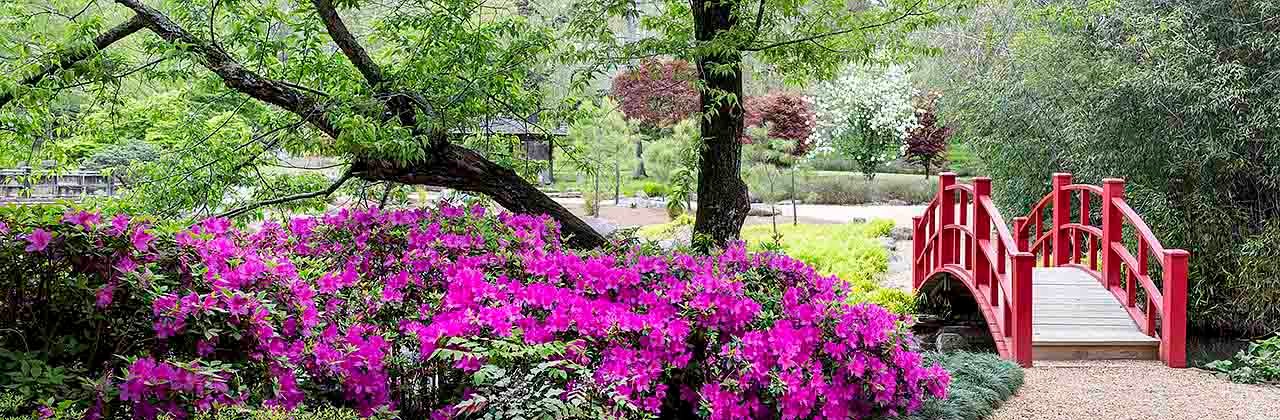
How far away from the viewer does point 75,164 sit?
464 cm

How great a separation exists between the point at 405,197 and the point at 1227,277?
6.20 metres

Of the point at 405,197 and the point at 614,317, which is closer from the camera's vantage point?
the point at 614,317

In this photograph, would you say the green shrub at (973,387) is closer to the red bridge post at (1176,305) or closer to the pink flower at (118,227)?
the red bridge post at (1176,305)

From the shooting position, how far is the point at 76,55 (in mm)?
3738

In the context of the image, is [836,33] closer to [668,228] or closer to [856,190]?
[668,228]

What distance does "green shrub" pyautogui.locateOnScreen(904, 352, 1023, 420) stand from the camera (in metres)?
3.71

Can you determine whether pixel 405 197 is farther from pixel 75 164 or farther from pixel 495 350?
pixel 495 350

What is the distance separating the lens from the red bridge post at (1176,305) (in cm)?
561

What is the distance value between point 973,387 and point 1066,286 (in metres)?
2.98

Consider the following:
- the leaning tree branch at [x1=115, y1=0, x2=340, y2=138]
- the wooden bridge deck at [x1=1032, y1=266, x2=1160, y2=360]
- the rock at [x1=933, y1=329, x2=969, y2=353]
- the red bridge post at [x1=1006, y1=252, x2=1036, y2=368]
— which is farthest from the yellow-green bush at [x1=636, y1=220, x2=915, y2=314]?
the leaning tree branch at [x1=115, y1=0, x2=340, y2=138]

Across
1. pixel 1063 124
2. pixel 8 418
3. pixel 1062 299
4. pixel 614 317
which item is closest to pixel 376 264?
pixel 614 317

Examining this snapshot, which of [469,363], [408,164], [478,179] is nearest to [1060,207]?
[478,179]

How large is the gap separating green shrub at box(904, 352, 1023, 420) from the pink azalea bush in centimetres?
33

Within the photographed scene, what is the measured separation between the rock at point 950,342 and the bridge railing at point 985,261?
50cm
